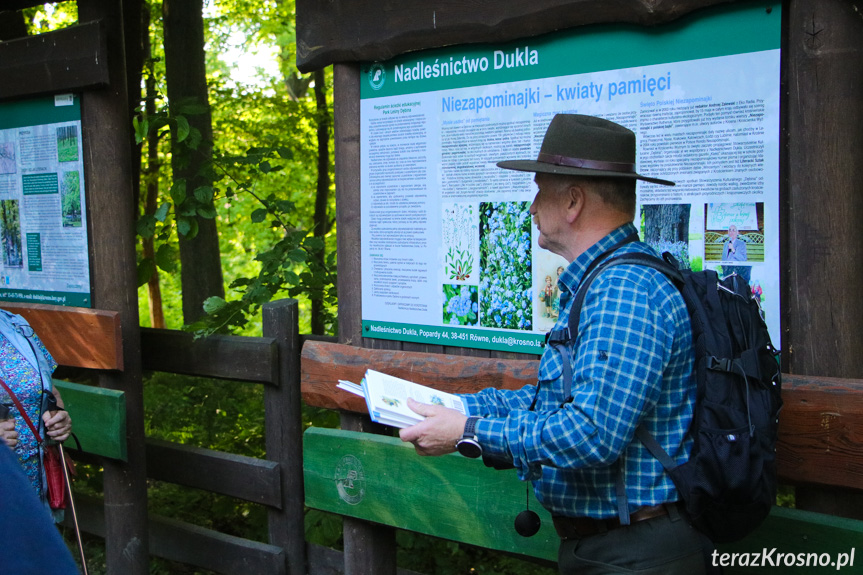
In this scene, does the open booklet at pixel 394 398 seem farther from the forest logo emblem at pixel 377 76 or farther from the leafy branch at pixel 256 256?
the leafy branch at pixel 256 256

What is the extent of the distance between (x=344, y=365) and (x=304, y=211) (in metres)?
8.49

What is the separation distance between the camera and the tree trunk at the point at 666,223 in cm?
301

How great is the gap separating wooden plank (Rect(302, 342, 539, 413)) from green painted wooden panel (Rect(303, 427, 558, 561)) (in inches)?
8.1

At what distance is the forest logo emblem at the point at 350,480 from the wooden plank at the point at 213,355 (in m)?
0.81

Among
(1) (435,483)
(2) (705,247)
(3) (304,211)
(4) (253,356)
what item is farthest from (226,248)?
(2) (705,247)

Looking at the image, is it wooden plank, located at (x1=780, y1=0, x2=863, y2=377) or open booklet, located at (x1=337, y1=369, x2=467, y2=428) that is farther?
wooden plank, located at (x1=780, y1=0, x2=863, y2=377)

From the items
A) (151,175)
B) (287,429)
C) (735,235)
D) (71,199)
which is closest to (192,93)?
(151,175)

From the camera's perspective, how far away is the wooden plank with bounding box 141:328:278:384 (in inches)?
187

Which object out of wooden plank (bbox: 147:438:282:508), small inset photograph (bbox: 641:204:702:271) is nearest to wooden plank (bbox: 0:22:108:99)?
wooden plank (bbox: 147:438:282:508)

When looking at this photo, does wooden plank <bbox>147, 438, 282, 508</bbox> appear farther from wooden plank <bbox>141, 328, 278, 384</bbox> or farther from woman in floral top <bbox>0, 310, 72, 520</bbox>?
woman in floral top <bbox>0, 310, 72, 520</bbox>

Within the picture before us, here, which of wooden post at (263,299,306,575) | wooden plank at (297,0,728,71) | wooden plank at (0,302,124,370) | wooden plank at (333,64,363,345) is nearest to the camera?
wooden plank at (297,0,728,71)

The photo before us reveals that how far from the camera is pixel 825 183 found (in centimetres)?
281

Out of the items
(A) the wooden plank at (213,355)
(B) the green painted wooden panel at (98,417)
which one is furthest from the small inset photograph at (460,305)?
(B) the green painted wooden panel at (98,417)

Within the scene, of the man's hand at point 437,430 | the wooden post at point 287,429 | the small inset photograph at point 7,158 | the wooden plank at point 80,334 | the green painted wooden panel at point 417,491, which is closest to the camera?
the man's hand at point 437,430
